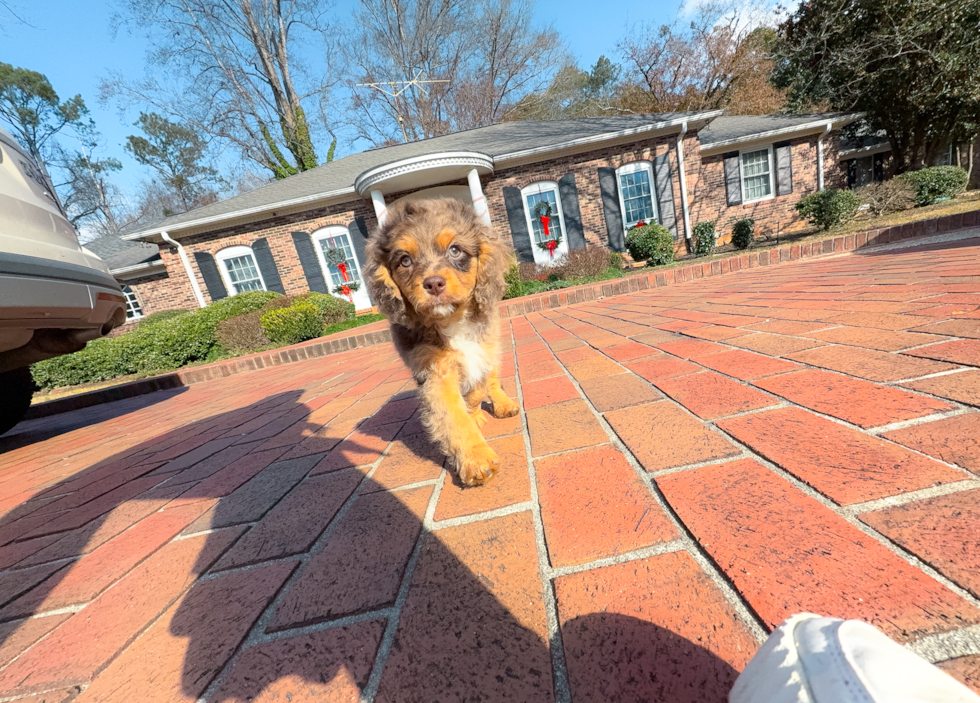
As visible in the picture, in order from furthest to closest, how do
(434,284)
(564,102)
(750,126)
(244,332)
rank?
1. (564,102)
2. (750,126)
3. (244,332)
4. (434,284)

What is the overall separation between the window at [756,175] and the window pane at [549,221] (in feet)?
28.1

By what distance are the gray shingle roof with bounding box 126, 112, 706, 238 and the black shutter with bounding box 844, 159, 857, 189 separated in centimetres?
1513

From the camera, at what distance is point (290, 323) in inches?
400

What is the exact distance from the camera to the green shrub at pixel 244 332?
416 inches

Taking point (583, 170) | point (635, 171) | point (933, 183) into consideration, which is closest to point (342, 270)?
point (583, 170)

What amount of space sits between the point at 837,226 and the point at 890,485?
16.0 meters

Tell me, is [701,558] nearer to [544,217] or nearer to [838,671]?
[838,671]

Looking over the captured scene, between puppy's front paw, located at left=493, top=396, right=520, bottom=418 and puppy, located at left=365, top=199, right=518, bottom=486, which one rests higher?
puppy, located at left=365, top=199, right=518, bottom=486

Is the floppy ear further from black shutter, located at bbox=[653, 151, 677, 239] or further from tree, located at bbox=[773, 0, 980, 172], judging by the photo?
tree, located at bbox=[773, 0, 980, 172]

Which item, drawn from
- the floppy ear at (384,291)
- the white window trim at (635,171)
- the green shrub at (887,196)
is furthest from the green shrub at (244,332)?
the green shrub at (887,196)

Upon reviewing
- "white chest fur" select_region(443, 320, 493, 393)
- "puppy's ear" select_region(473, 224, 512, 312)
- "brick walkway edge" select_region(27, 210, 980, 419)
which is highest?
"puppy's ear" select_region(473, 224, 512, 312)

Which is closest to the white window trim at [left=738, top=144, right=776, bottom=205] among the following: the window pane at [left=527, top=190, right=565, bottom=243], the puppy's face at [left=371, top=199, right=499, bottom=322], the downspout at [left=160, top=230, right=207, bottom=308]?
the window pane at [left=527, top=190, right=565, bottom=243]

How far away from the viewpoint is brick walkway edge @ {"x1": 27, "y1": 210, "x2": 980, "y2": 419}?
7480mm

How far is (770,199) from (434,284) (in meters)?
20.4
